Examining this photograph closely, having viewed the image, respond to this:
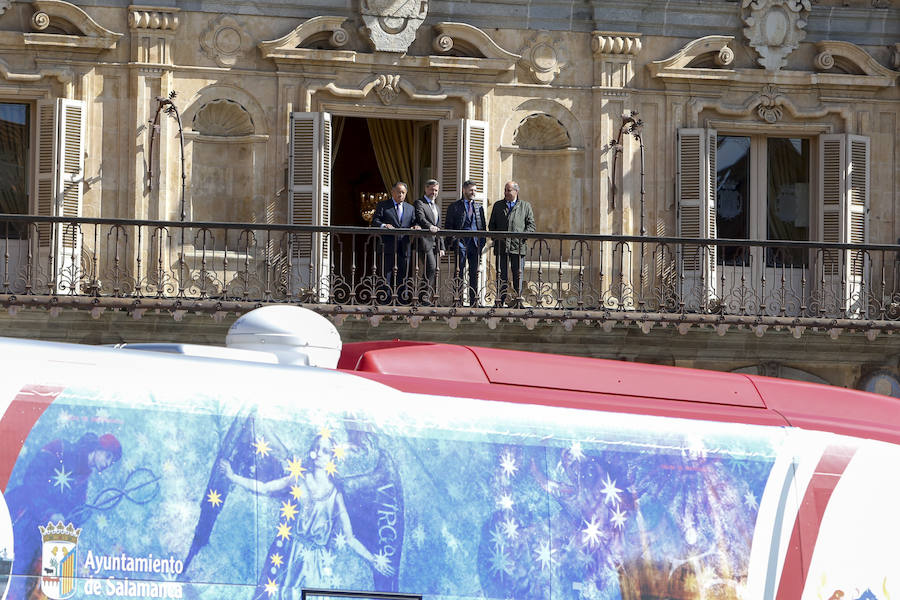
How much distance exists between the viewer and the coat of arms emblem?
571 centimetres

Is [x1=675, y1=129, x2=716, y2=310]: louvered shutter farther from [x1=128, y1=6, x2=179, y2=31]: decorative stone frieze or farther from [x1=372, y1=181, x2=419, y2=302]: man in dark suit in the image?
[x1=128, y1=6, x2=179, y2=31]: decorative stone frieze

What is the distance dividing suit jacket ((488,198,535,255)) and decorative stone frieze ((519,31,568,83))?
1.83 meters

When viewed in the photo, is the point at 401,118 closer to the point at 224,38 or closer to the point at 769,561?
the point at 224,38

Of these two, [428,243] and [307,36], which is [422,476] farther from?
[307,36]

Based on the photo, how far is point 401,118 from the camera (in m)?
19.7

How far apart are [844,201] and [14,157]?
10.4 m

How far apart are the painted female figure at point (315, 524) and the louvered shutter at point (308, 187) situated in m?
12.6

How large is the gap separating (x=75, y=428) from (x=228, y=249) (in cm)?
1319

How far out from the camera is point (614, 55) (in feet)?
65.6

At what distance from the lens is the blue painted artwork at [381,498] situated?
592cm

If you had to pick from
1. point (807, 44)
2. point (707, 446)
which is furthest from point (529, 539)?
point (807, 44)

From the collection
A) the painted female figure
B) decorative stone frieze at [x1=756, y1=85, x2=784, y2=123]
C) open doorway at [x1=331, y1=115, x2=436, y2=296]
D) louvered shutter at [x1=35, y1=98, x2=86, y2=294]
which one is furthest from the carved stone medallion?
the painted female figure

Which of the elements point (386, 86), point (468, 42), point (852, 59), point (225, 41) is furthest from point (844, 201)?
point (225, 41)

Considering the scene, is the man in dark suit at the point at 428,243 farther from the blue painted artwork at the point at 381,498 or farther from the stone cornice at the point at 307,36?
the blue painted artwork at the point at 381,498
